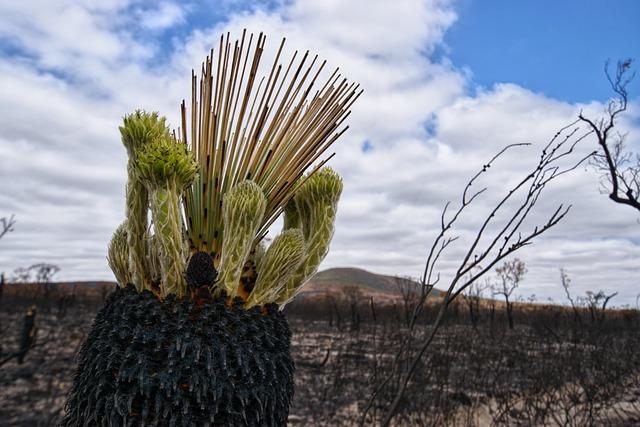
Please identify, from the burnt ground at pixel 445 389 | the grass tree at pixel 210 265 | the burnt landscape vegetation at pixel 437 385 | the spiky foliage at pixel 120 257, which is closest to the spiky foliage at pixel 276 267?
the grass tree at pixel 210 265

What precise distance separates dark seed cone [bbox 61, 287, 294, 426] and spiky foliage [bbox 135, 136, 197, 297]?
0.07m

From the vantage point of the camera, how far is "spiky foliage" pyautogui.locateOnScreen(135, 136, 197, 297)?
1204 millimetres

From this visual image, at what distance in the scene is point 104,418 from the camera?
1160 millimetres

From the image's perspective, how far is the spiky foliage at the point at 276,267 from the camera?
134 centimetres

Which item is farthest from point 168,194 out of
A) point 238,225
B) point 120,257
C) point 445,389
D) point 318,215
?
point 445,389

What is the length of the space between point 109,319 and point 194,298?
0.81 ft

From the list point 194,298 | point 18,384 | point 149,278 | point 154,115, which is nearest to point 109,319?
Answer: point 149,278

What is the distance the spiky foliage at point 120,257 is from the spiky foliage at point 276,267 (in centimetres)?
39

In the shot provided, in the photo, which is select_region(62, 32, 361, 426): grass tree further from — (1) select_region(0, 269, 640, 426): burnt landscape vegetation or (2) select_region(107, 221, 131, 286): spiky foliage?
(1) select_region(0, 269, 640, 426): burnt landscape vegetation

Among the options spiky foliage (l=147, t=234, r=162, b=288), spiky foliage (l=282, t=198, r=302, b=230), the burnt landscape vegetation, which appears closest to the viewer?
spiky foliage (l=147, t=234, r=162, b=288)

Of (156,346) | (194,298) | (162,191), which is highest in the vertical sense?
(162,191)

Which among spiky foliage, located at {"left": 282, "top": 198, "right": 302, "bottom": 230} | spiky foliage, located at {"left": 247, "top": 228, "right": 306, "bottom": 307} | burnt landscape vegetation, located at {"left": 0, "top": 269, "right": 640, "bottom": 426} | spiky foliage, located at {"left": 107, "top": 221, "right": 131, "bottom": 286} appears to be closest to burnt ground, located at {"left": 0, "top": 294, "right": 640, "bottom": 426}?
burnt landscape vegetation, located at {"left": 0, "top": 269, "right": 640, "bottom": 426}

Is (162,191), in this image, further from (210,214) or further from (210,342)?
(210,342)

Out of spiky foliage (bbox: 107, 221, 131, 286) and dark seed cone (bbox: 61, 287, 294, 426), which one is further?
spiky foliage (bbox: 107, 221, 131, 286)
